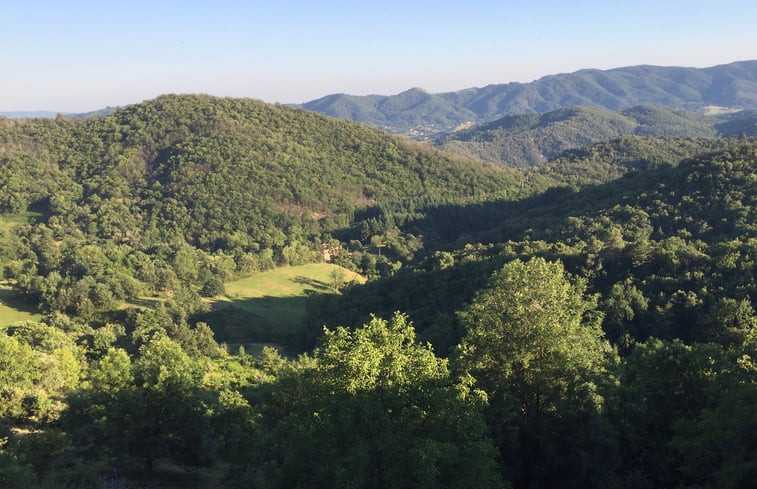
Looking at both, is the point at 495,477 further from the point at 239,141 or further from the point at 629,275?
the point at 239,141

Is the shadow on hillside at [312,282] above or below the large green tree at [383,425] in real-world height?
below

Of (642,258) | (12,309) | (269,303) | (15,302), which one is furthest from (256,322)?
(642,258)

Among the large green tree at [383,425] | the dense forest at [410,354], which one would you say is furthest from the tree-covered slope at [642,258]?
the large green tree at [383,425]

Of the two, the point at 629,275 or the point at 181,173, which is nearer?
the point at 629,275

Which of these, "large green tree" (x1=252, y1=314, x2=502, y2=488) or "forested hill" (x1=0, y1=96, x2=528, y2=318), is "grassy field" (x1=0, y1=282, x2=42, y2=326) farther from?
"large green tree" (x1=252, y1=314, x2=502, y2=488)

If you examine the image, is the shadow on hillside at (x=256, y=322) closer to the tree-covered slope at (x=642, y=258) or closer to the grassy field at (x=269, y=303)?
the grassy field at (x=269, y=303)

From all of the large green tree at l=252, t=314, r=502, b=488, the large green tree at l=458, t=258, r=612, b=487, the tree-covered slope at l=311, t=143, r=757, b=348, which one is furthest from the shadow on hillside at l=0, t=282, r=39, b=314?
the large green tree at l=458, t=258, r=612, b=487

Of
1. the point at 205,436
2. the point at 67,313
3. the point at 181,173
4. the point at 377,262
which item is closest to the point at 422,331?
the point at 205,436
